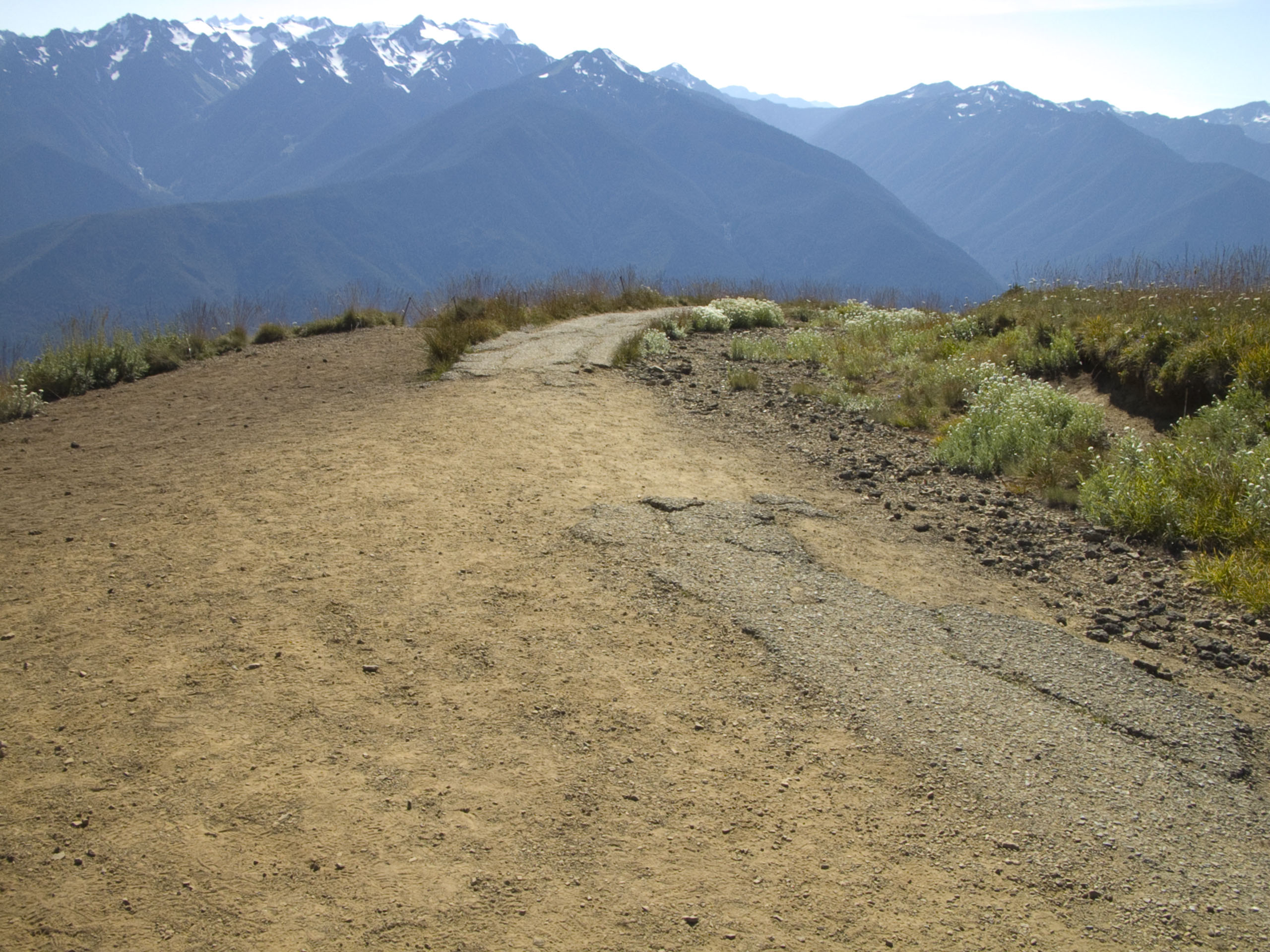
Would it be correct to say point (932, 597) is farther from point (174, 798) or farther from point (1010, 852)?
point (174, 798)

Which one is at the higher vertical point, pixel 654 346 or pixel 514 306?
pixel 514 306

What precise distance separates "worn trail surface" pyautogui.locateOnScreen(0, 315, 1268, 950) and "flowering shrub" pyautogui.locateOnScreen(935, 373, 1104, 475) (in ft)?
7.28

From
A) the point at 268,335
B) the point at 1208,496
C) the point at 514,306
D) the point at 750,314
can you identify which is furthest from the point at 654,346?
the point at 1208,496

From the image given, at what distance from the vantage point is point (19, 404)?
851cm

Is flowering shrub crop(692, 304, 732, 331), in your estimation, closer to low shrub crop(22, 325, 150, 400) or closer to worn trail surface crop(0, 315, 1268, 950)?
low shrub crop(22, 325, 150, 400)

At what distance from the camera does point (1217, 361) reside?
26.4ft

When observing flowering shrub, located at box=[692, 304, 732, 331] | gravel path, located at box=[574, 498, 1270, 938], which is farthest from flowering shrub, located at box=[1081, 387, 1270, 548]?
flowering shrub, located at box=[692, 304, 732, 331]

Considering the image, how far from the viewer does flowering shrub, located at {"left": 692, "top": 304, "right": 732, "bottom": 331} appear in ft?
46.5

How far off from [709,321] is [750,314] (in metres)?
1.26

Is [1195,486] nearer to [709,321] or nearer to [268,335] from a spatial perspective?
[709,321]

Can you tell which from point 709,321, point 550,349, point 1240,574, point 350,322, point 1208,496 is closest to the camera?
point 1240,574

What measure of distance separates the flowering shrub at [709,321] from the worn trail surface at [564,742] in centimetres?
868

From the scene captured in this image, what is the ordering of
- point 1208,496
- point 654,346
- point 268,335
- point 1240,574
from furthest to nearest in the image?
point 268,335 → point 654,346 → point 1208,496 → point 1240,574

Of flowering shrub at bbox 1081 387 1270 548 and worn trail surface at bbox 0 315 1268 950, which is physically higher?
flowering shrub at bbox 1081 387 1270 548
